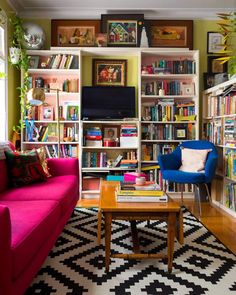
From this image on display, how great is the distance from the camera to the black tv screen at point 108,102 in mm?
4262

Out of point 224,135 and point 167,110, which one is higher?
point 167,110

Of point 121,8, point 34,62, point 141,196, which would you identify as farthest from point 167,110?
point 141,196

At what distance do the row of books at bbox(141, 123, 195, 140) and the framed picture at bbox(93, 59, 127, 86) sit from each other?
82cm

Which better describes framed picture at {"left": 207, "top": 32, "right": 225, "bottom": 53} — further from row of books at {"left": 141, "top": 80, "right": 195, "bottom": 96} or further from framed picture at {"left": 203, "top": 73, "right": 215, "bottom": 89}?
row of books at {"left": 141, "top": 80, "right": 195, "bottom": 96}

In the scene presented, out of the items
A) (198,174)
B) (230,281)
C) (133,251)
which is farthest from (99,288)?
(198,174)

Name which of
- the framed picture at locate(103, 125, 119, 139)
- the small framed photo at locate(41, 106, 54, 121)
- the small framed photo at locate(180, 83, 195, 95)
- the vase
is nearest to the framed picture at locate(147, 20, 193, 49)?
the small framed photo at locate(180, 83, 195, 95)

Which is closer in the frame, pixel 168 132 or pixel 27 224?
pixel 27 224

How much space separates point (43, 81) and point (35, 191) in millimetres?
2365

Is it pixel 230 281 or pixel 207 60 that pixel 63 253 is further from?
pixel 207 60

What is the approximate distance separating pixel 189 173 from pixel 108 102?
1.63m

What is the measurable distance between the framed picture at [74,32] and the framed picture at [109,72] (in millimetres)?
348

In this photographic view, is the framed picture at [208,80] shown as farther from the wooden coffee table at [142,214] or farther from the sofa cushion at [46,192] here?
the wooden coffee table at [142,214]

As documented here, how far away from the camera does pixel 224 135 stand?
3.64m

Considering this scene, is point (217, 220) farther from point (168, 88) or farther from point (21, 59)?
point (21, 59)
